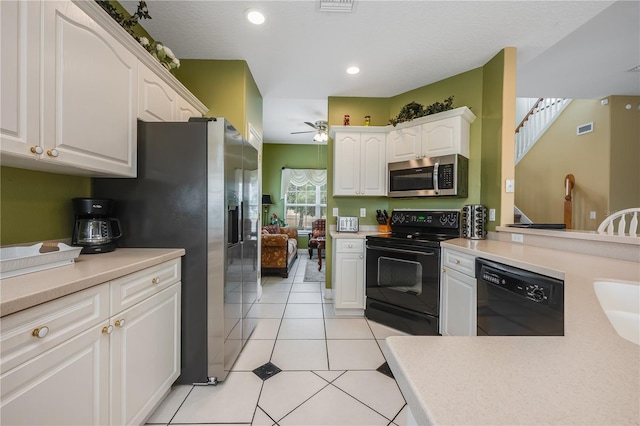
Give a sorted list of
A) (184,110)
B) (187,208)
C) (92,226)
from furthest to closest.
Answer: (184,110) → (187,208) → (92,226)

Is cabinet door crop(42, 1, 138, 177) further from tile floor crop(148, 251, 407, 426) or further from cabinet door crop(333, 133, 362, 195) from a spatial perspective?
cabinet door crop(333, 133, 362, 195)

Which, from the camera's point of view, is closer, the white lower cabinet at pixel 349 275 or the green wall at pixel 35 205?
the green wall at pixel 35 205

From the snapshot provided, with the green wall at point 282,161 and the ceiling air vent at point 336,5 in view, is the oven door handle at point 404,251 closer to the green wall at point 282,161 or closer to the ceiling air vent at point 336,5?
the ceiling air vent at point 336,5

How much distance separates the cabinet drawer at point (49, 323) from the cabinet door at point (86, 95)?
0.65 m

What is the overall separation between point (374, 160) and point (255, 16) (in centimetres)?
187

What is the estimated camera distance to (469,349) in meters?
0.51

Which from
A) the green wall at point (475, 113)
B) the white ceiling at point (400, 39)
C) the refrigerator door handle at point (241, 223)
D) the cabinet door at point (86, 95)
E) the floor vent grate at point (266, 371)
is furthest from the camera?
the green wall at point (475, 113)

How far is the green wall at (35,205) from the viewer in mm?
1185

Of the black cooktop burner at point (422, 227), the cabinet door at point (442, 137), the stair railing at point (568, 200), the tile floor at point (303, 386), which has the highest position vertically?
the cabinet door at point (442, 137)

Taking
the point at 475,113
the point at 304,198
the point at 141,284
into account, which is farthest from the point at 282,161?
the point at 141,284

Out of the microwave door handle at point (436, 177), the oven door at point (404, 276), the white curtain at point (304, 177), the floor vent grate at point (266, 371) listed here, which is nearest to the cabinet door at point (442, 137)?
the microwave door handle at point (436, 177)

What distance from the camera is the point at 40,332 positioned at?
0.80 meters

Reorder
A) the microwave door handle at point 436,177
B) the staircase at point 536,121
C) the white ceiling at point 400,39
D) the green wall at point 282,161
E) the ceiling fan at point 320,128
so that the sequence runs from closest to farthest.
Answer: the white ceiling at point 400,39 < the microwave door handle at point 436,177 < the staircase at point 536,121 < the ceiling fan at point 320,128 < the green wall at point 282,161

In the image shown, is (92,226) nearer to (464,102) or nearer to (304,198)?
(464,102)
